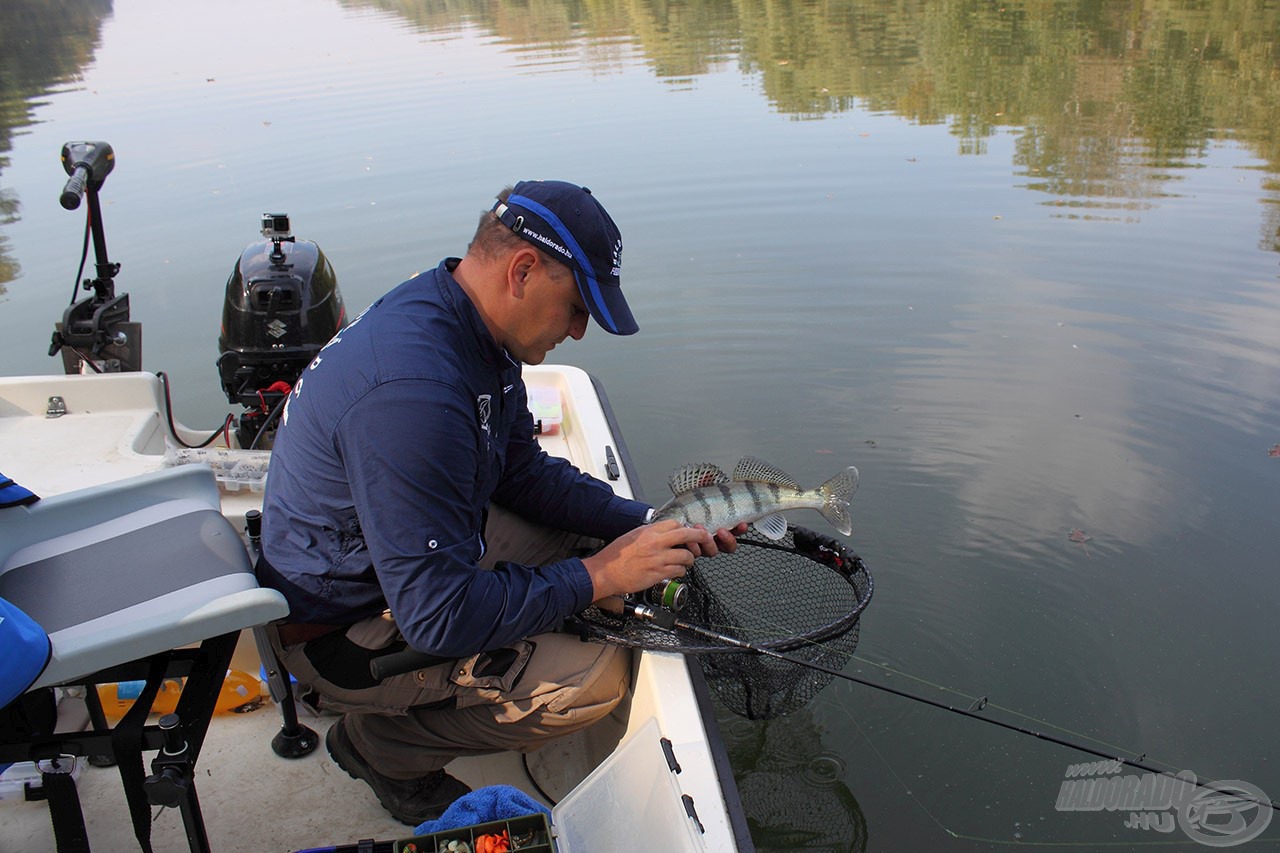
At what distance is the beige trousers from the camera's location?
2.46 meters

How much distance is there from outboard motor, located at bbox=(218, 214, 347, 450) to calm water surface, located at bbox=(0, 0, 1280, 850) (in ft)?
6.75

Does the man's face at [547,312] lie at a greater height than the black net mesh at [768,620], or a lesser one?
greater

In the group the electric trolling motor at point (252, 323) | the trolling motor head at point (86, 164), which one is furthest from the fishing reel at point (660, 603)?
the trolling motor head at point (86, 164)

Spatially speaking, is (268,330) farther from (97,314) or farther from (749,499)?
(749,499)

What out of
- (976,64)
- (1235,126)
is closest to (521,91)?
(976,64)

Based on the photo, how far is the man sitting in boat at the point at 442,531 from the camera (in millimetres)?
2115

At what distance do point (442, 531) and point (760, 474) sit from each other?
4.06 feet

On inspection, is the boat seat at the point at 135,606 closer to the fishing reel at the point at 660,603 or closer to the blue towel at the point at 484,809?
the blue towel at the point at 484,809

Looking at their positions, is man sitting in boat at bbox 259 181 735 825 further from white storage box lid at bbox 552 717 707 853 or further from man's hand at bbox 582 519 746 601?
white storage box lid at bbox 552 717 707 853

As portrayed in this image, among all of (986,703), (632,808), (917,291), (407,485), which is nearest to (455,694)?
(632,808)

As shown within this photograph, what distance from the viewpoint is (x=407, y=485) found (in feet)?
6.84

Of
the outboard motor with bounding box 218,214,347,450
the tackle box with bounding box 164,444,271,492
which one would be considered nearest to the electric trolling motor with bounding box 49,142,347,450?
the outboard motor with bounding box 218,214,347,450

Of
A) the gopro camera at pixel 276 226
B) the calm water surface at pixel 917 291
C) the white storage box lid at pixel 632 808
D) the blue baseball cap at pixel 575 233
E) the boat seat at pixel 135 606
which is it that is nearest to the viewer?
the boat seat at pixel 135 606

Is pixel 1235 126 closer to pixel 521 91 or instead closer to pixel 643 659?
pixel 521 91
